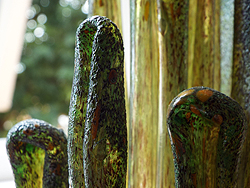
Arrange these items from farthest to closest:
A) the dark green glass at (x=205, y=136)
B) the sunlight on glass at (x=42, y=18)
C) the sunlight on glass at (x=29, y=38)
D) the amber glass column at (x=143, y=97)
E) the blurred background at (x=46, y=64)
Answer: the sunlight on glass at (x=42, y=18)
the sunlight on glass at (x=29, y=38)
the blurred background at (x=46, y=64)
the amber glass column at (x=143, y=97)
the dark green glass at (x=205, y=136)

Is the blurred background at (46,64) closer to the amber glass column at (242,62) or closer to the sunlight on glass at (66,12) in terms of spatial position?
the sunlight on glass at (66,12)

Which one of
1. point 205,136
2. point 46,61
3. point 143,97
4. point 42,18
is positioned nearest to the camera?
point 205,136

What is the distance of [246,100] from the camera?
0.26m

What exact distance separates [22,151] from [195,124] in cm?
17

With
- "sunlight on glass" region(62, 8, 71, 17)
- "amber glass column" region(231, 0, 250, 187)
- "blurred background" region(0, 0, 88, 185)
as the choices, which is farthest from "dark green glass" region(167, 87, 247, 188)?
"sunlight on glass" region(62, 8, 71, 17)

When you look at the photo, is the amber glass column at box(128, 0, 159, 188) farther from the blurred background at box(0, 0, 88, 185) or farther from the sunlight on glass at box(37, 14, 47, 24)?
the sunlight on glass at box(37, 14, 47, 24)

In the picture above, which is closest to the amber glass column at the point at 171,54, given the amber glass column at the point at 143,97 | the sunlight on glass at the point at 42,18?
the amber glass column at the point at 143,97

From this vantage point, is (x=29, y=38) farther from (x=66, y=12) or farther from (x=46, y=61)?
(x=66, y=12)

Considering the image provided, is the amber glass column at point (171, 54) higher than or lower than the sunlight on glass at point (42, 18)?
lower

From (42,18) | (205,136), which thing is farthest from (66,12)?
(205,136)

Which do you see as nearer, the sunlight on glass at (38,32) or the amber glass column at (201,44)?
the amber glass column at (201,44)

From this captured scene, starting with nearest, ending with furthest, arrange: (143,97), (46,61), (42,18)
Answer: (143,97) → (46,61) → (42,18)

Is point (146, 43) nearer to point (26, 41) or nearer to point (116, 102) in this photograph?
point (116, 102)

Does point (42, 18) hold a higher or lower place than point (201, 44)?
higher
